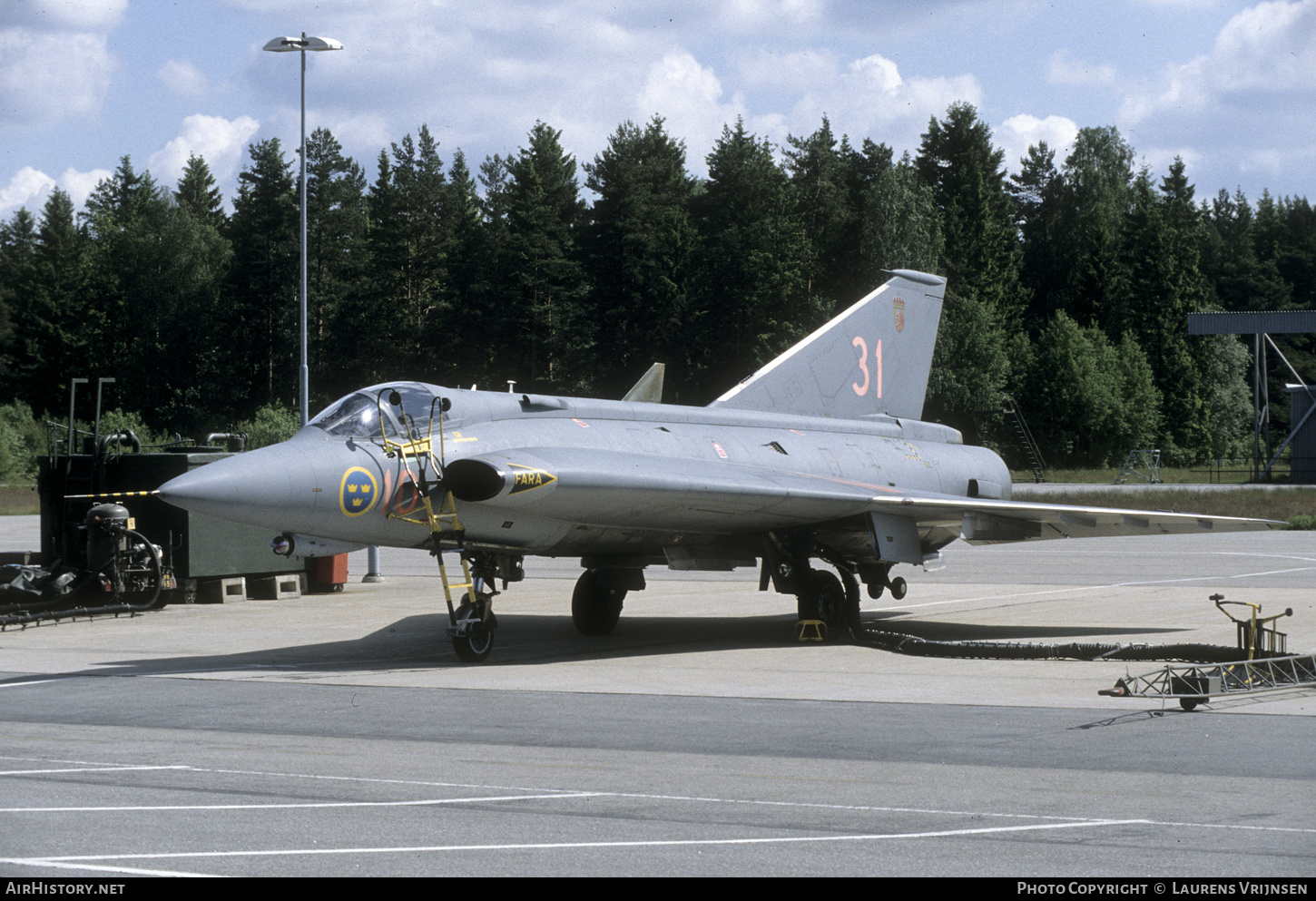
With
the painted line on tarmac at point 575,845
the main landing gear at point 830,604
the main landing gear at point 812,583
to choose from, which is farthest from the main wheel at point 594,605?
the painted line on tarmac at point 575,845

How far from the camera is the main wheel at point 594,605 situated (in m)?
15.8

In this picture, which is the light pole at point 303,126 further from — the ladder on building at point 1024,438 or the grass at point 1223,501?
the ladder on building at point 1024,438

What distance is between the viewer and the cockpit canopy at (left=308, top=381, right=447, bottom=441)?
13.1 meters

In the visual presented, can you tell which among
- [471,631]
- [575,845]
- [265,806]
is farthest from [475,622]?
[575,845]

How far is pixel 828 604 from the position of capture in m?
15.5

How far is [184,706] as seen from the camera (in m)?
10.5

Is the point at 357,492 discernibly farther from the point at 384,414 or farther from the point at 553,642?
the point at 553,642

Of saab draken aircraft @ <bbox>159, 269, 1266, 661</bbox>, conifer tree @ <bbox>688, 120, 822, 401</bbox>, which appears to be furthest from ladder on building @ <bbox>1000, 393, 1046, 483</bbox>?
saab draken aircraft @ <bbox>159, 269, 1266, 661</bbox>

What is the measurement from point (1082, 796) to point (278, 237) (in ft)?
236

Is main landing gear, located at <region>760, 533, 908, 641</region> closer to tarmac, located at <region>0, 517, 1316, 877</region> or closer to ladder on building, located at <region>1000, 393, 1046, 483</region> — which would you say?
tarmac, located at <region>0, 517, 1316, 877</region>

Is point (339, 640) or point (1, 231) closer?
point (339, 640)

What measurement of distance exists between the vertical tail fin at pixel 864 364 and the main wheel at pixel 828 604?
2.86 meters
